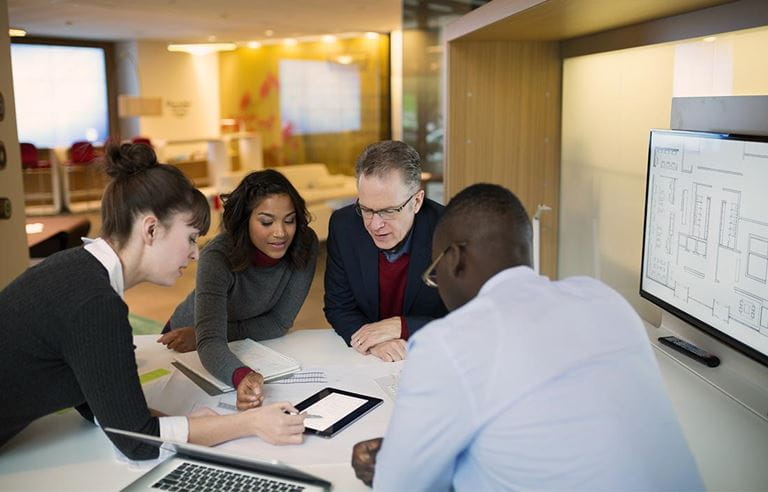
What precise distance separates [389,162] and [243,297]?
69cm

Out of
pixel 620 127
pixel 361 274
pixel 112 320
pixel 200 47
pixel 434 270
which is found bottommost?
pixel 361 274

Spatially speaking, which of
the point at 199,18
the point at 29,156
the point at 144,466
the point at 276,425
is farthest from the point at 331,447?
the point at 29,156

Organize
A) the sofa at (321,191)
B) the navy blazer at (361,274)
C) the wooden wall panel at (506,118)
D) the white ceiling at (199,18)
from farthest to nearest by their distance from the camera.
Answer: the sofa at (321,191) < the white ceiling at (199,18) < the wooden wall panel at (506,118) < the navy blazer at (361,274)

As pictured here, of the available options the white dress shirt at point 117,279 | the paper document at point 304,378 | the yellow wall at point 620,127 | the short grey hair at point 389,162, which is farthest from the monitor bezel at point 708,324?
the white dress shirt at point 117,279

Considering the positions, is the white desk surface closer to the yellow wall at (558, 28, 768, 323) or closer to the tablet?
the tablet

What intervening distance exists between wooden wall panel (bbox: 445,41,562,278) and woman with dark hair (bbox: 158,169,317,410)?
155 centimetres

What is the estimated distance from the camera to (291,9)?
8734 mm

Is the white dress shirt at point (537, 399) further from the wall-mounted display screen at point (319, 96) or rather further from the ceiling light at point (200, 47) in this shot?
the ceiling light at point (200, 47)

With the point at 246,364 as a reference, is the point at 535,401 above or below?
above

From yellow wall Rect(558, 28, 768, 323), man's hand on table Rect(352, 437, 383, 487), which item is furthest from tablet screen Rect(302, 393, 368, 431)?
yellow wall Rect(558, 28, 768, 323)

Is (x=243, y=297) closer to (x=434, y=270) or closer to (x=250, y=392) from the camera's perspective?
(x=250, y=392)

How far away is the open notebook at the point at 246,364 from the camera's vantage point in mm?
2199

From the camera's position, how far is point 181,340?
2537mm

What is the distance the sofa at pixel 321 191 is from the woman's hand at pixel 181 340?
21.2 feet
